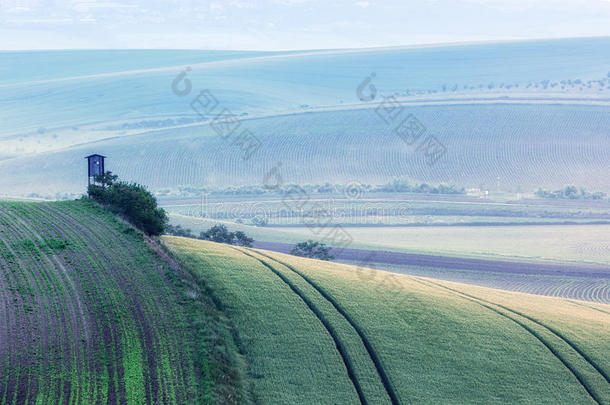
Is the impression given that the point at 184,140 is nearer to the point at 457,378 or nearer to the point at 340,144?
the point at 340,144

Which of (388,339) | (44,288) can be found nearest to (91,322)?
(44,288)

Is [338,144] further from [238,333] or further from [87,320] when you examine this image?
[87,320]

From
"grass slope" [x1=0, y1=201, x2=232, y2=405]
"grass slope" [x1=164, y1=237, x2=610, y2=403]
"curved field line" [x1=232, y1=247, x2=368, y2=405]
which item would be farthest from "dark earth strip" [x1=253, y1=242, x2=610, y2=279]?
"grass slope" [x1=0, y1=201, x2=232, y2=405]

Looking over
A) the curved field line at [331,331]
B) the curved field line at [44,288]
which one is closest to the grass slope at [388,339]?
the curved field line at [331,331]

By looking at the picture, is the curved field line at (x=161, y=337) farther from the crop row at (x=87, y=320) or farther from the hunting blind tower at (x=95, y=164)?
the hunting blind tower at (x=95, y=164)

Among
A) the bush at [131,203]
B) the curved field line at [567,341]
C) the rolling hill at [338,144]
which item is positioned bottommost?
the curved field line at [567,341]
